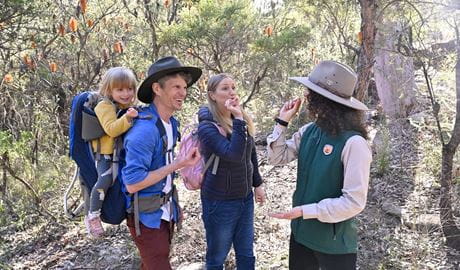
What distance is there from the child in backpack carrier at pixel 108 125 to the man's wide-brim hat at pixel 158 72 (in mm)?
123

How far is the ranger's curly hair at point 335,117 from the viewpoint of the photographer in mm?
2031

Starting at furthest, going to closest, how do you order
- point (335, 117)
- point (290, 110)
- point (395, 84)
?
point (395, 84)
point (290, 110)
point (335, 117)

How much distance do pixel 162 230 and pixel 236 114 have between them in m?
0.76

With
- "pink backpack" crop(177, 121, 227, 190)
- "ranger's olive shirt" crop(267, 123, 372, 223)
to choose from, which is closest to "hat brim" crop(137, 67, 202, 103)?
"pink backpack" crop(177, 121, 227, 190)

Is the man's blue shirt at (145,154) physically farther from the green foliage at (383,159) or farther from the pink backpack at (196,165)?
the green foliage at (383,159)

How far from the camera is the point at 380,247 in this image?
3652 millimetres

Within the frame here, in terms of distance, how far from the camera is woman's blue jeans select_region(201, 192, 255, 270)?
2.57 m

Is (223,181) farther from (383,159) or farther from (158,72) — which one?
(383,159)

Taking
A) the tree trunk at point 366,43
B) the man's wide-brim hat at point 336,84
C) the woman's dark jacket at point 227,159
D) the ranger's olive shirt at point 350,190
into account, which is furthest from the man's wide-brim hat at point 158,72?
the tree trunk at point 366,43

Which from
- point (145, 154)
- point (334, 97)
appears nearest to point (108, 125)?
point (145, 154)

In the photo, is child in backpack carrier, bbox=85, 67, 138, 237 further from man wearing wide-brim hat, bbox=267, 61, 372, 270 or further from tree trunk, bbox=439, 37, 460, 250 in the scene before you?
tree trunk, bbox=439, 37, 460, 250

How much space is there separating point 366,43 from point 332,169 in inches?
94.3

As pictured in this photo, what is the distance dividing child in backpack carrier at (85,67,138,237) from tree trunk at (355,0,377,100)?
2.45m

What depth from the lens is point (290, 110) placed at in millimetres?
2324
